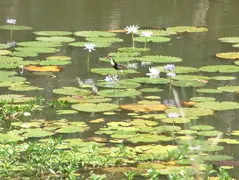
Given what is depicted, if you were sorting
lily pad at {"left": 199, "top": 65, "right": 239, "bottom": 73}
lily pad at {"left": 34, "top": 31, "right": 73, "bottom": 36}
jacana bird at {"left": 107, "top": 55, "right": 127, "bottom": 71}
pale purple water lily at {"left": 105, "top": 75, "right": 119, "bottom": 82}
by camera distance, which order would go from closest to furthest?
1. pale purple water lily at {"left": 105, "top": 75, "right": 119, "bottom": 82}
2. jacana bird at {"left": 107, "top": 55, "right": 127, "bottom": 71}
3. lily pad at {"left": 199, "top": 65, "right": 239, "bottom": 73}
4. lily pad at {"left": 34, "top": 31, "right": 73, "bottom": 36}

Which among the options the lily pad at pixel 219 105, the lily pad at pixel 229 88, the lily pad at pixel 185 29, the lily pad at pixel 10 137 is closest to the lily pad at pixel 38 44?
the lily pad at pixel 185 29

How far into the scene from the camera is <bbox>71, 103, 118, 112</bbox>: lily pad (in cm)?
567

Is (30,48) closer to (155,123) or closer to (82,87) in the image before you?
(82,87)

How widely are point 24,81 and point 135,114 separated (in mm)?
1229

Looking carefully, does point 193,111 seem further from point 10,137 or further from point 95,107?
point 10,137

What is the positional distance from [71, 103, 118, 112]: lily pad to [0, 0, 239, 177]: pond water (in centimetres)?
4

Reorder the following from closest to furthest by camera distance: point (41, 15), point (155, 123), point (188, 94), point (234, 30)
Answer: point (155, 123) < point (188, 94) < point (234, 30) < point (41, 15)

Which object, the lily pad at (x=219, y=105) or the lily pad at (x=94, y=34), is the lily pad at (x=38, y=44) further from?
the lily pad at (x=219, y=105)

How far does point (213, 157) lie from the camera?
4738mm

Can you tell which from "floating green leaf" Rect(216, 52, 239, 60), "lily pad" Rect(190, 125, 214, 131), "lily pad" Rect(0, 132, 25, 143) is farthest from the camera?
"floating green leaf" Rect(216, 52, 239, 60)

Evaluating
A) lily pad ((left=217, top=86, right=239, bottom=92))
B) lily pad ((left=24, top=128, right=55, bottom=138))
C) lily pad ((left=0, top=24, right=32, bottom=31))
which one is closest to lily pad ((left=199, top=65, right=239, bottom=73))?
lily pad ((left=217, top=86, right=239, bottom=92))

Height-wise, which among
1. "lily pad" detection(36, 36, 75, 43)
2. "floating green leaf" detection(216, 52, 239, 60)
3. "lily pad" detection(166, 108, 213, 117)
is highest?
"lily pad" detection(36, 36, 75, 43)

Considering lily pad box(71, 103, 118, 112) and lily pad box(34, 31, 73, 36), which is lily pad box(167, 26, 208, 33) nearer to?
lily pad box(34, 31, 73, 36)

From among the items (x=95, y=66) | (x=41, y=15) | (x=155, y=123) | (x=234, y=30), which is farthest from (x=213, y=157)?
(x=41, y=15)
